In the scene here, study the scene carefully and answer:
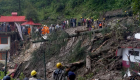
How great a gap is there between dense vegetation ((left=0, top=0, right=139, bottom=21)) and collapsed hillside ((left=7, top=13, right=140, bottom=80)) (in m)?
17.0

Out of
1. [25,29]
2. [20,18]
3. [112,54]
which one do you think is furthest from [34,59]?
[20,18]

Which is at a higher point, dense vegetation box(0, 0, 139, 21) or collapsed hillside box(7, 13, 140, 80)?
dense vegetation box(0, 0, 139, 21)

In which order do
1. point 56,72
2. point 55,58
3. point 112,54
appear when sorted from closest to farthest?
point 56,72 → point 112,54 → point 55,58

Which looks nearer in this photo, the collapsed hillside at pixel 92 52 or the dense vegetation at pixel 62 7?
the collapsed hillside at pixel 92 52

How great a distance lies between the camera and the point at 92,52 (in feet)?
42.7

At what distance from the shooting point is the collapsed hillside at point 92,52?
448 inches

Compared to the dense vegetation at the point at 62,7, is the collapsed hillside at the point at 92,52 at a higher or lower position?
lower

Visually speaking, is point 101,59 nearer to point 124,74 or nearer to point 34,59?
point 124,74

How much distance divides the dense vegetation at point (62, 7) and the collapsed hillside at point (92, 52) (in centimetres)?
1698

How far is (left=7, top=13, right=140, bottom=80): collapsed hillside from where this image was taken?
1139cm

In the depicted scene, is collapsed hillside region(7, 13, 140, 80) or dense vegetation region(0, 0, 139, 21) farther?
dense vegetation region(0, 0, 139, 21)

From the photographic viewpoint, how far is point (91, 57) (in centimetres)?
1252

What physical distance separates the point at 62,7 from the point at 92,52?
3050 cm

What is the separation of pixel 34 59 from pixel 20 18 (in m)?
23.8
